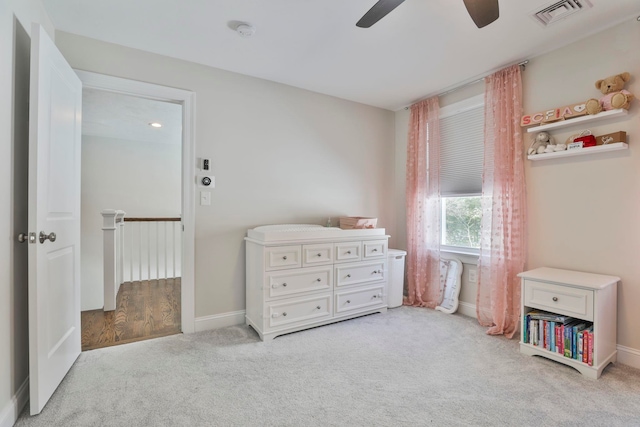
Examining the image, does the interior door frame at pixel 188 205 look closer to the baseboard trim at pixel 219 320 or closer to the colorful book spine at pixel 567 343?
the baseboard trim at pixel 219 320

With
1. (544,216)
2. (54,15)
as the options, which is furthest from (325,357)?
(54,15)

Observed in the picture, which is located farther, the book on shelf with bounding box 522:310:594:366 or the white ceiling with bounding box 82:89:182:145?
the white ceiling with bounding box 82:89:182:145

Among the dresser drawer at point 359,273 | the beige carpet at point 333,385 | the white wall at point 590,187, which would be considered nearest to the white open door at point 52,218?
the beige carpet at point 333,385

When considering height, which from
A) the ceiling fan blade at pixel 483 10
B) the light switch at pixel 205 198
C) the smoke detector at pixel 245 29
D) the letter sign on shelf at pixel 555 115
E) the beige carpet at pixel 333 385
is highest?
the smoke detector at pixel 245 29

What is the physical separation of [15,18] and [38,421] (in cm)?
205

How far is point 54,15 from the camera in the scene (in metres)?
2.04

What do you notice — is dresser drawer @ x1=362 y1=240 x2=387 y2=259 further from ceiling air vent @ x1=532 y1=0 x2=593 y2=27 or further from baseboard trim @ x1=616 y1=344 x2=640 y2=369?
ceiling air vent @ x1=532 y1=0 x2=593 y2=27

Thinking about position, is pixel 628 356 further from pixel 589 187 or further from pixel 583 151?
pixel 583 151

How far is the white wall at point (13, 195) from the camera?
146cm

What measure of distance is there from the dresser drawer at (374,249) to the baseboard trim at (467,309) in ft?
3.15

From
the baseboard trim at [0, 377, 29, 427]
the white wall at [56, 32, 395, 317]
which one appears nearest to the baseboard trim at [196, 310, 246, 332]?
the white wall at [56, 32, 395, 317]

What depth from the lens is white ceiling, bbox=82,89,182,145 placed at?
11.2ft

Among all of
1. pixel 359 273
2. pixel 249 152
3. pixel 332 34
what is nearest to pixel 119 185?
pixel 249 152

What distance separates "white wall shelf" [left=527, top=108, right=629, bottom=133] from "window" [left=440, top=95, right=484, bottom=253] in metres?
0.58
